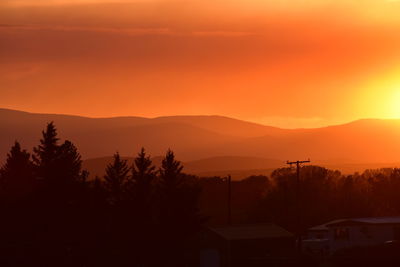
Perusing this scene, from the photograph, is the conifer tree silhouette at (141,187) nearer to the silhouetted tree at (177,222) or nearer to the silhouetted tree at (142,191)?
the silhouetted tree at (142,191)

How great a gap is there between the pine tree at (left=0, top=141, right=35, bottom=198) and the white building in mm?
26221

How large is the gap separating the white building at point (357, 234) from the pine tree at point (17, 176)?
26.2 m

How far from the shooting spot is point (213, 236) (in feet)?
291

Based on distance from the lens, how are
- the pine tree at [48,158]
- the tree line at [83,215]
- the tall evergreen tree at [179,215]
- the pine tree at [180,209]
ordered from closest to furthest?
1. the tree line at [83,215]
2. the pine tree at [48,158]
3. the tall evergreen tree at [179,215]
4. the pine tree at [180,209]

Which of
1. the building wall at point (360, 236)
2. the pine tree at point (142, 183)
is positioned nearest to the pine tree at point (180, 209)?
the pine tree at point (142, 183)

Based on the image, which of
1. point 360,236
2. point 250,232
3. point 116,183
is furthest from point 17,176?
point 360,236

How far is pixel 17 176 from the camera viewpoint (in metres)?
85.2

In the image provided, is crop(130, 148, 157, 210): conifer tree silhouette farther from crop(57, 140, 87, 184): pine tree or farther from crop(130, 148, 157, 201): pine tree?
crop(57, 140, 87, 184): pine tree

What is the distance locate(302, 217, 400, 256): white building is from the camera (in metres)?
85.1

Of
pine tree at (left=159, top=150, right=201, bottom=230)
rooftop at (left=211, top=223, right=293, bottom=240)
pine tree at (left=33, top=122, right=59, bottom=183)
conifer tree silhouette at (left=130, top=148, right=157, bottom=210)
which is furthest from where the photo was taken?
rooftop at (left=211, top=223, right=293, bottom=240)

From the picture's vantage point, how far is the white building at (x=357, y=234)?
85125 mm

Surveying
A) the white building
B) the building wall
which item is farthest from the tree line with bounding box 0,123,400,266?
the building wall

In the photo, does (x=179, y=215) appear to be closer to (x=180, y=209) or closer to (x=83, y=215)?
(x=180, y=209)

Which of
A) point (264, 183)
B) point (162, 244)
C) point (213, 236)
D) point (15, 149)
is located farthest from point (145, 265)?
point (264, 183)
